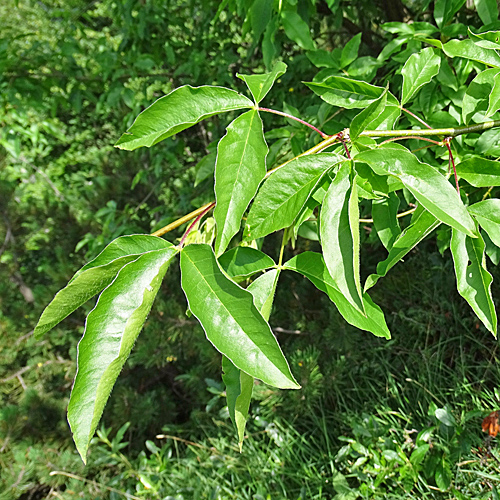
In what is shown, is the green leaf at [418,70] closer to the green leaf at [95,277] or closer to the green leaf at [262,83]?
the green leaf at [262,83]

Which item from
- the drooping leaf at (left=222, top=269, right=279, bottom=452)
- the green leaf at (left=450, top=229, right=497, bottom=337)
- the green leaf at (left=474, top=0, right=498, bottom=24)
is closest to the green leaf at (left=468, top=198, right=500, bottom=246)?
the green leaf at (left=450, top=229, right=497, bottom=337)

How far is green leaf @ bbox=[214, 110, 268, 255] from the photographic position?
1.60 ft

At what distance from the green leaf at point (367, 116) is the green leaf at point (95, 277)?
264 millimetres

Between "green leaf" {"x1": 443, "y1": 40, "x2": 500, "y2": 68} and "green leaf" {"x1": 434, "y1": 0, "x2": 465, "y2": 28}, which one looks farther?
"green leaf" {"x1": 434, "y1": 0, "x2": 465, "y2": 28}

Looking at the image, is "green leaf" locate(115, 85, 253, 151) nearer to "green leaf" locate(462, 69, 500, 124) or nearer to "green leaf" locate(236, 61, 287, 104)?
"green leaf" locate(236, 61, 287, 104)

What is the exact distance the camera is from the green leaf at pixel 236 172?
49cm

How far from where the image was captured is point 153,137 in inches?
20.3

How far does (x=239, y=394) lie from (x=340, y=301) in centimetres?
16

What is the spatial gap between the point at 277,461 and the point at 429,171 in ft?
5.76

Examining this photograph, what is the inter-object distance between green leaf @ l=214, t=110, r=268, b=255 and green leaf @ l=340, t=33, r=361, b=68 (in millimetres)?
658

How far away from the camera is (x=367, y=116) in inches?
20.1

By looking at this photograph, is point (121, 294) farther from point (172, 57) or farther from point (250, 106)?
point (172, 57)

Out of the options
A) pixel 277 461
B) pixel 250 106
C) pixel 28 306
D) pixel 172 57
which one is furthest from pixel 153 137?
pixel 28 306

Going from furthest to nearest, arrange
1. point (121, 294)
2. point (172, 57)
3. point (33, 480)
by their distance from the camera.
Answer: point (33, 480) < point (172, 57) < point (121, 294)
